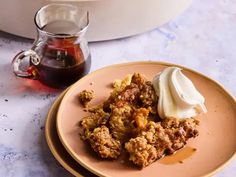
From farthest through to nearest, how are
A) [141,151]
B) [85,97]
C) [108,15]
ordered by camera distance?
[108,15], [85,97], [141,151]

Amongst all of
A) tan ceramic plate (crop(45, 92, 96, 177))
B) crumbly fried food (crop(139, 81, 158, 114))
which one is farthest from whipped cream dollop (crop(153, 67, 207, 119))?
tan ceramic plate (crop(45, 92, 96, 177))

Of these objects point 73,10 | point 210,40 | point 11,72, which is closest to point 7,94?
point 11,72

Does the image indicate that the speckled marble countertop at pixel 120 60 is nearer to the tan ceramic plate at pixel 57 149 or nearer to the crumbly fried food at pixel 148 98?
the tan ceramic plate at pixel 57 149

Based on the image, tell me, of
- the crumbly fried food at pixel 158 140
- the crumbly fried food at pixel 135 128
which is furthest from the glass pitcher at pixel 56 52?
the crumbly fried food at pixel 158 140

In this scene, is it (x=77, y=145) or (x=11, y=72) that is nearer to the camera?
(x=77, y=145)

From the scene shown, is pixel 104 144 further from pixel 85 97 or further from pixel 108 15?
pixel 108 15

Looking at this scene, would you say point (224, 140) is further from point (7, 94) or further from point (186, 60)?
point (7, 94)

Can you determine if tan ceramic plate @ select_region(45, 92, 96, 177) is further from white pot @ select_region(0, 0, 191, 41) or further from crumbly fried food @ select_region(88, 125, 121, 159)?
white pot @ select_region(0, 0, 191, 41)

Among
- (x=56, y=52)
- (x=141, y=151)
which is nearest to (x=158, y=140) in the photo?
(x=141, y=151)
